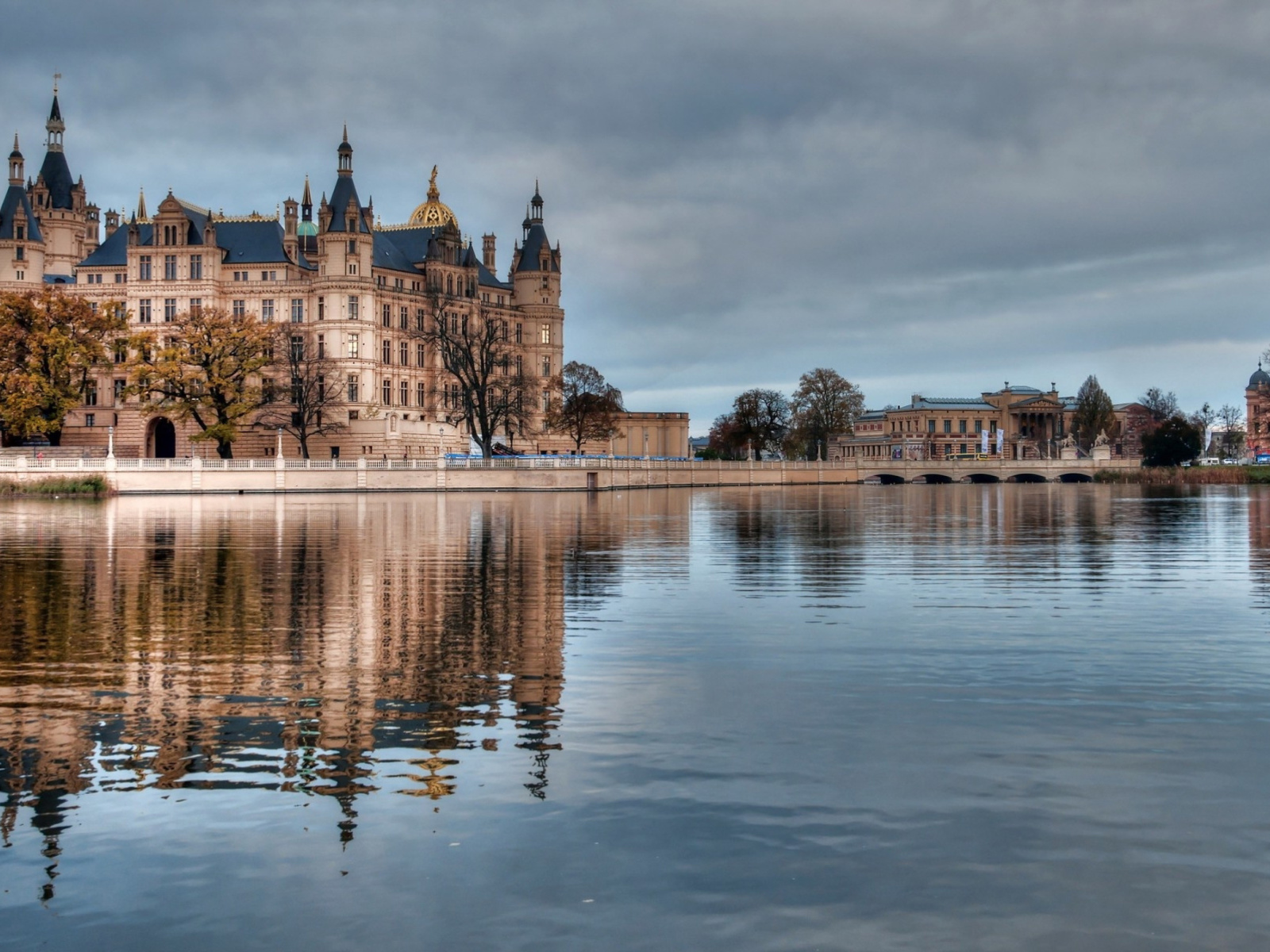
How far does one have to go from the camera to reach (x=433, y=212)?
429 ft

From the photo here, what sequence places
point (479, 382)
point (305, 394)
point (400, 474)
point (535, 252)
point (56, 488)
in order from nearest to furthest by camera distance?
point (56, 488) < point (400, 474) < point (305, 394) < point (479, 382) < point (535, 252)

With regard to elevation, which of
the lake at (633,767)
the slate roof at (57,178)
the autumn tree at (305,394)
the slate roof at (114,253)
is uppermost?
the slate roof at (57,178)

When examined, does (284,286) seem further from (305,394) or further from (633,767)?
(633,767)

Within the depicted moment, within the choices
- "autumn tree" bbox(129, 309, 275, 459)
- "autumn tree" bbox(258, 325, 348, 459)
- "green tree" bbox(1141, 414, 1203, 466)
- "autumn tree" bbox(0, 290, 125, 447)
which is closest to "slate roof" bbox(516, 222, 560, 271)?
"autumn tree" bbox(258, 325, 348, 459)

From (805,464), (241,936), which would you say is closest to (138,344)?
(805,464)

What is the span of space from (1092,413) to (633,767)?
559 feet

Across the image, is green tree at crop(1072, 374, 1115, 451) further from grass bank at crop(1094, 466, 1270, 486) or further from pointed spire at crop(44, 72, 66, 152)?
pointed spire at crop(44, 72, 66, 152)

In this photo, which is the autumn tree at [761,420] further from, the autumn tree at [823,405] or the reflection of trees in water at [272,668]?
the reflection of trees in water at [272,668]

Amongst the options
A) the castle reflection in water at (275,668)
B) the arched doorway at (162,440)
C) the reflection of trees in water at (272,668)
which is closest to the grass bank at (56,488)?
the arched doorway at (162,440)

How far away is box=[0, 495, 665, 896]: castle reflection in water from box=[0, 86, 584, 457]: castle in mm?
79223

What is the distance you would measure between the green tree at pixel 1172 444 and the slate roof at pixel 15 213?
115 meters

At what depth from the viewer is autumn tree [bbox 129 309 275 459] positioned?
87062 millimetres

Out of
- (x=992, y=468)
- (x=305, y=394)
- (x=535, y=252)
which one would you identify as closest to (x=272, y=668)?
(x=305, y=394)

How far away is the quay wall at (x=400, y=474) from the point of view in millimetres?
75312
